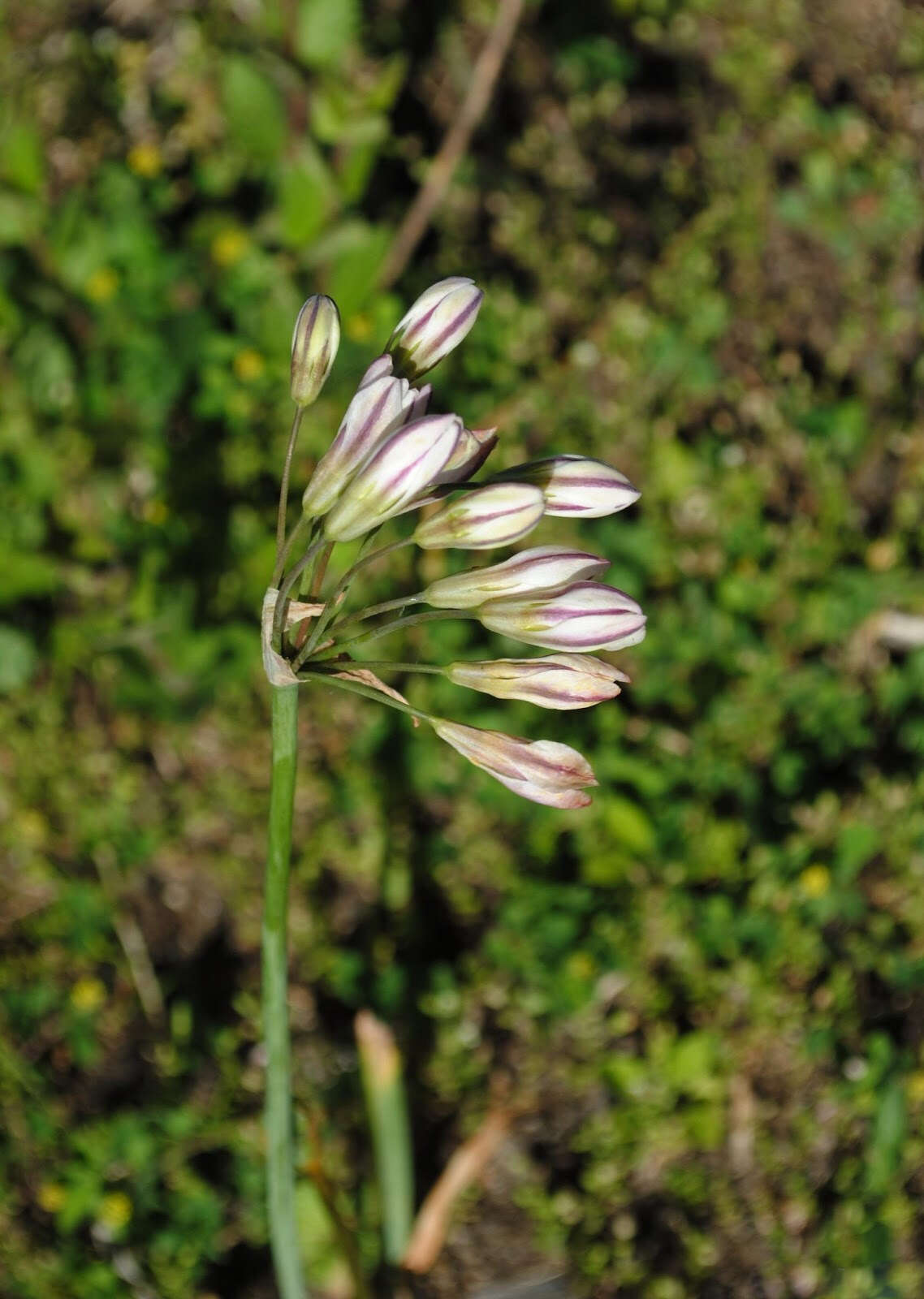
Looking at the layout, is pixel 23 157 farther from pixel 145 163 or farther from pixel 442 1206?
pixel 442 1206

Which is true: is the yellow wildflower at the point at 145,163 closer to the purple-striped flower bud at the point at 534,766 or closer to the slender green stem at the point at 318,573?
the slender green stem at the point at 318,573

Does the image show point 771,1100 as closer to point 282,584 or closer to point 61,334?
point 282,584

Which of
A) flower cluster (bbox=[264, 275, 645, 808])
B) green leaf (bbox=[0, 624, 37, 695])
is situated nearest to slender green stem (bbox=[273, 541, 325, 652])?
flower cluster (bbox=[264, 275, 645, 808])

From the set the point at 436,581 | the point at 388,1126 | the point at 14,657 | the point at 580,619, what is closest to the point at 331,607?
the point at 436,581

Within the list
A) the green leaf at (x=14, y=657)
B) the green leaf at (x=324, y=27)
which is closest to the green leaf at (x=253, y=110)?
the green leaf at (x=324, y=27)

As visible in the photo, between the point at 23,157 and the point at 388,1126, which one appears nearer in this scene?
the point at 388,1126
